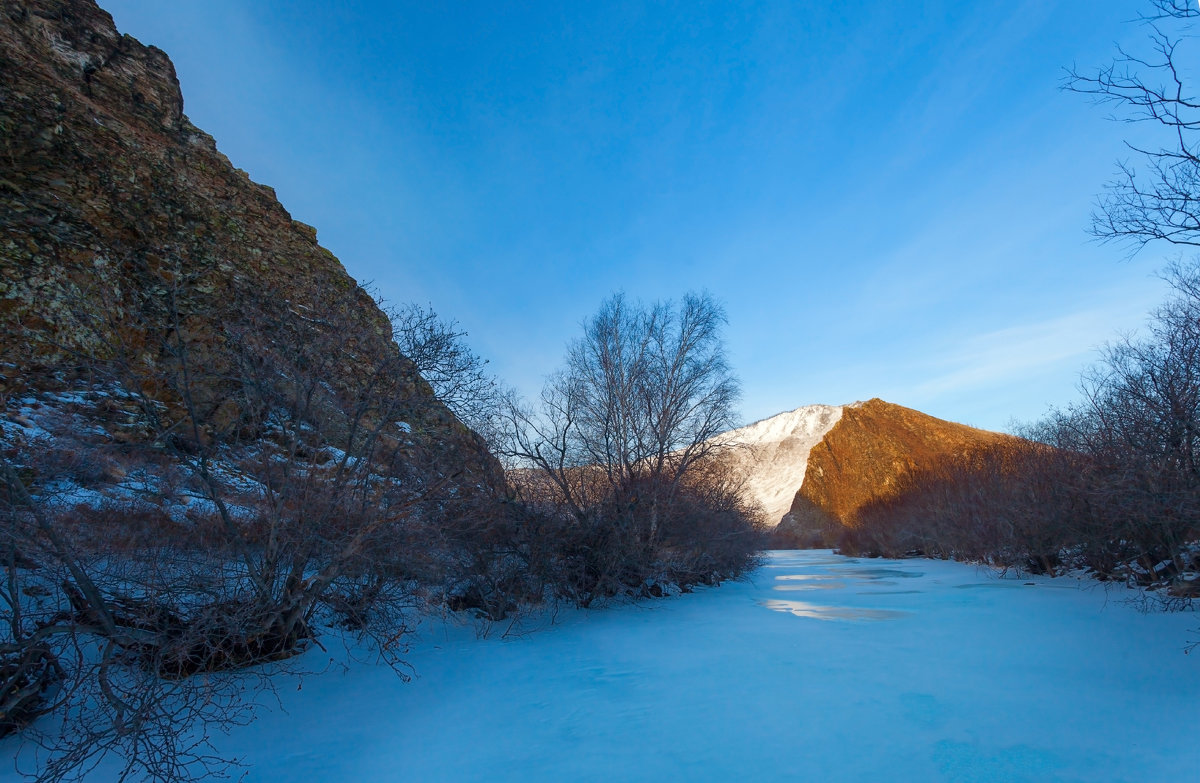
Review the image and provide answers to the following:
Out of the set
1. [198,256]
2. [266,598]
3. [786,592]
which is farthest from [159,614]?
[786,592]

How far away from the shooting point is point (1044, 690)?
4984 millimetres

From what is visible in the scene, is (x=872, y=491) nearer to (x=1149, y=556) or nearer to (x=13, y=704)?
(x=1149, y=556)

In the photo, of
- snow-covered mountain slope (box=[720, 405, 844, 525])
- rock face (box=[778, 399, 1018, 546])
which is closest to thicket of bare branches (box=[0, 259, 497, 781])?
rock face (box=[778, 399, 1018, 546])

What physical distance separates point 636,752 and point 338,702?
319cm

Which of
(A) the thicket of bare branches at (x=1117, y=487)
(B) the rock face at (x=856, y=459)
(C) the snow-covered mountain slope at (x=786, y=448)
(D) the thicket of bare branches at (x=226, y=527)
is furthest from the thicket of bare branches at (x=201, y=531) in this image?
(C) the snow-covered mountain slope at (x=786, y=448)

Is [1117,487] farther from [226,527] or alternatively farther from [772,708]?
[226,527]

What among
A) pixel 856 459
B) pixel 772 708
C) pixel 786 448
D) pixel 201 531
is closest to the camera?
pixel 772 708

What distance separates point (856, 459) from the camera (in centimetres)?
6359

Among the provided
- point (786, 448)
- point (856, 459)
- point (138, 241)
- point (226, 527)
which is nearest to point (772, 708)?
point (226, 527)

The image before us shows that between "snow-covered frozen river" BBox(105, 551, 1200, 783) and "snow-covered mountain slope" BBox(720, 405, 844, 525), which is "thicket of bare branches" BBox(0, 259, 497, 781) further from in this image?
"snow-covered mountain slope" BBox(720, 405, 844, 525)

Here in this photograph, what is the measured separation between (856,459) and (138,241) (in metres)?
67.1

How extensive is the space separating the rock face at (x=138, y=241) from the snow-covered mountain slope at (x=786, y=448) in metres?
76.0

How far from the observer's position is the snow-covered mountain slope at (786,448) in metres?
88.6

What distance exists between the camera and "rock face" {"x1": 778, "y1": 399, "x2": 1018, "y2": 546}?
2384 inches
